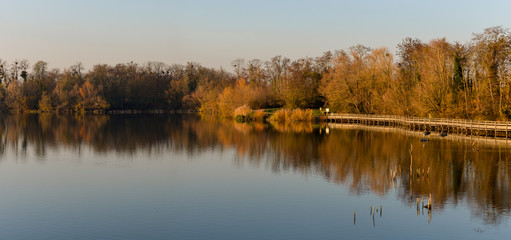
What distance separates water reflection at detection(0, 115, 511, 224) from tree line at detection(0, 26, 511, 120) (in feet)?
34.1

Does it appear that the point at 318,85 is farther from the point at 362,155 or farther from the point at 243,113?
the point at 362,155

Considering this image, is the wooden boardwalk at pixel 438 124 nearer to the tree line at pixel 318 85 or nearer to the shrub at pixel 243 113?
the tree line at pixel 318 85

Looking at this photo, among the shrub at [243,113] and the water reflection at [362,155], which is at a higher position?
the shrub at [243,113]

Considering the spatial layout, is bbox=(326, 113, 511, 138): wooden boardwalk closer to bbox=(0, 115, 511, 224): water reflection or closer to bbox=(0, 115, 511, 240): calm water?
bbox=(0, 115, 511, 240): calm water

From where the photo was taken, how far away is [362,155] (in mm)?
42594

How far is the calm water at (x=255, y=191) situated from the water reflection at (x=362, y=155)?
0.43ft

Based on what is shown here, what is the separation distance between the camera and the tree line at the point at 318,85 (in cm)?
5972

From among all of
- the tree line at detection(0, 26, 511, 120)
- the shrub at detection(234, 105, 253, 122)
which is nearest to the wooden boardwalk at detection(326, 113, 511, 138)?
the tree line at detection(0, 26, 511, 120)

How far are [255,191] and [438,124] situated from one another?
136ft

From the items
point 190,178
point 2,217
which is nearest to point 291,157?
point 190,178

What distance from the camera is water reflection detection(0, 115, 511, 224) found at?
90.6 ft

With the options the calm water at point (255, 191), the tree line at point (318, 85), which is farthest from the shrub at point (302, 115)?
the calm water at point (255, 191)

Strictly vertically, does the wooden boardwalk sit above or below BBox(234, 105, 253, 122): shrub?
below

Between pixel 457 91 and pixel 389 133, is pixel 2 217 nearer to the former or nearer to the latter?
pixel 389 133
